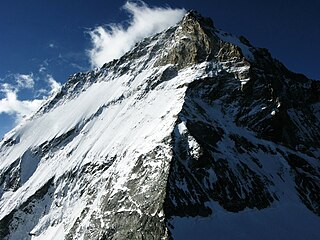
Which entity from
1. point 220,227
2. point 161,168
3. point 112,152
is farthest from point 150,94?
point 220,227

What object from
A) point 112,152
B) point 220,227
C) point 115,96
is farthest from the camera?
point 115,96

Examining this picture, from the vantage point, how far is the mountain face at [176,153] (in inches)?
2516

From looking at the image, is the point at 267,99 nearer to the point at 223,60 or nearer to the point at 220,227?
the point at 223,60

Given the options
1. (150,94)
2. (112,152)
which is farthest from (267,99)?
(112,152)

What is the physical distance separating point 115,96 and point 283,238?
5953 cm

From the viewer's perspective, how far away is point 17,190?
336 feet

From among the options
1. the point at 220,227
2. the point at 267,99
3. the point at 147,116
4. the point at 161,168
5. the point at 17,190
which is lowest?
the point at 220,227

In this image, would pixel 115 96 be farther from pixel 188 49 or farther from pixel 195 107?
pixel 195 107

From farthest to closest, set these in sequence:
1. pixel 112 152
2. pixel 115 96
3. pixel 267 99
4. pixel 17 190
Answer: pixel 115 96 < pixel 17 190 < pixel 267 99 < pixel 112 152

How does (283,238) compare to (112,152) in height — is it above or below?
below

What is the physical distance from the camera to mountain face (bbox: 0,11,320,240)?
63.9m

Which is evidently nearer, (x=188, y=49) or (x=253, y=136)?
(x=253, y=136)

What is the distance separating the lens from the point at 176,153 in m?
68.1

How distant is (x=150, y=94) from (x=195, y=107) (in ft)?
56.0
